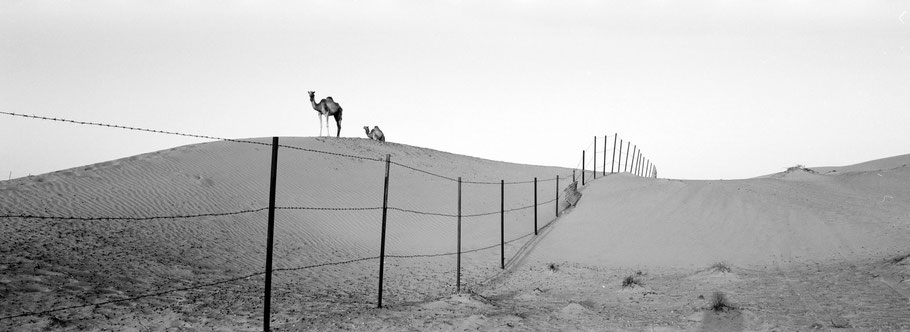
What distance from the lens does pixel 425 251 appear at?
1980 cm

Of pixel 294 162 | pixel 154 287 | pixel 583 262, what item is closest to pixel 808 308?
pixel 583 262

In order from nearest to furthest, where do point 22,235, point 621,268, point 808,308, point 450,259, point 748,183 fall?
1. point 808,308
2. point 22,235
3. point 621,268
4. point 450,259
5. point 748,183

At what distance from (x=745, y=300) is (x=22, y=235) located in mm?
15104

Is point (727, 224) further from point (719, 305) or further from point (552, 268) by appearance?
point (719, 305)

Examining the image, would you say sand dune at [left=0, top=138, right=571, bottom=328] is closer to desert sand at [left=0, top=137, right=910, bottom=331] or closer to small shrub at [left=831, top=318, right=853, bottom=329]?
desert sand at [left=0, top=137, right=910, bottom=331]

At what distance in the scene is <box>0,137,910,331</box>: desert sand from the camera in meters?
9.59

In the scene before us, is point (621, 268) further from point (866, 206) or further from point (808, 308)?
point (866, 206)

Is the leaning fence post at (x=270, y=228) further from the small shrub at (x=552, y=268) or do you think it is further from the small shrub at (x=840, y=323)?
the small shrub at (x=552, y=268)

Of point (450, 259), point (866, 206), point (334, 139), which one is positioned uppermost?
point (334, 139)

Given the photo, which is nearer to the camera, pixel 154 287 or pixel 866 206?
pixel 154 287

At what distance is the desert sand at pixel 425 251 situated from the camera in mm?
9594

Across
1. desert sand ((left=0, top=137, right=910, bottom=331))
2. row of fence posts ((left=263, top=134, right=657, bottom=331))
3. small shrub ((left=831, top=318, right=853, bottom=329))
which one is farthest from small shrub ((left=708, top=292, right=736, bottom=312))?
row of fence posts ((left=263, top=134, right=657, bottom=331))

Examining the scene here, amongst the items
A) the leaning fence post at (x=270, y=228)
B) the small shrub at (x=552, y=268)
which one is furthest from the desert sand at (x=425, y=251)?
the leaning fence post at (x=270, y=228)

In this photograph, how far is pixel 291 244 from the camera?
18.0 meters
